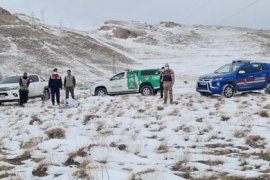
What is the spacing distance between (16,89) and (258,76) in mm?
11812

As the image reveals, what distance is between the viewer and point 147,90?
23.9 meters

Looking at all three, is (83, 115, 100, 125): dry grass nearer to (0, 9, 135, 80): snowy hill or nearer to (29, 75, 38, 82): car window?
(29, 75, 38, 82): car window

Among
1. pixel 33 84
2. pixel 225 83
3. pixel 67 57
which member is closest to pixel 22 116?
pixel 33 84

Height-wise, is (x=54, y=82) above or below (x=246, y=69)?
below

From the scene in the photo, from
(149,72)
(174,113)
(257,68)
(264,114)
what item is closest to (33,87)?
(149,72)

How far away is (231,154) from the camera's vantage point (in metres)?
7.95

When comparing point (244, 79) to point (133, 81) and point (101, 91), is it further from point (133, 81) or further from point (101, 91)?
point (101, 91)

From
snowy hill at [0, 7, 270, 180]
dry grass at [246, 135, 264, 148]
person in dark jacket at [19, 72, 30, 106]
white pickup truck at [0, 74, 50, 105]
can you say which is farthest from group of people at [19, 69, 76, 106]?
dry grass at [246, 135, 264, 148]

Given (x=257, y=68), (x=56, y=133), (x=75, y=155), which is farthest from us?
(x=257, y=68)

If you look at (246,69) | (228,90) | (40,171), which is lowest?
(40,171)

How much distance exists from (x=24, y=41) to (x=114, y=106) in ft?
135

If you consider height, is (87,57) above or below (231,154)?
above

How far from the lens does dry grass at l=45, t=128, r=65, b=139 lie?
10.7 m

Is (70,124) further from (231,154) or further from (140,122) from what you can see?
(231,154)
